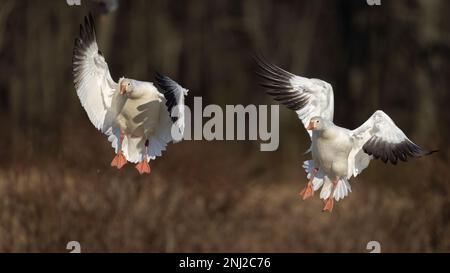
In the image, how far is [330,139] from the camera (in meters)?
3.37

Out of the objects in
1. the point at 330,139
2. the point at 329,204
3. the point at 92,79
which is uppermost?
the point at 92,79

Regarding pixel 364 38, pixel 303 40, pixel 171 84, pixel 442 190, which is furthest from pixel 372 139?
pixel 303 40

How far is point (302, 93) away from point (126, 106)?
647 millimetres

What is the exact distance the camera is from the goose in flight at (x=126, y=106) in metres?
3.50

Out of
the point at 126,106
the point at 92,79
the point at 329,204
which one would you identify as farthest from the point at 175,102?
the point at 329,204

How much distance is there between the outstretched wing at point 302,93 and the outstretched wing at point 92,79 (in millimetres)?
586

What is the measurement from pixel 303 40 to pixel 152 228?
2.80 m

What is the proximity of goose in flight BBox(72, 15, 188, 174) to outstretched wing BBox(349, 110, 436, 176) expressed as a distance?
2.04 ft

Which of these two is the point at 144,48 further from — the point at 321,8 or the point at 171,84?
the point at 171,84

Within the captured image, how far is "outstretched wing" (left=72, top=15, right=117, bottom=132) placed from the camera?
3.65 m

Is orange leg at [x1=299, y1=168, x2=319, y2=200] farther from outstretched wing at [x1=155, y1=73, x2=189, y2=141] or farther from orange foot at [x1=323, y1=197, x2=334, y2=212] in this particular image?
outstretched wing at [x1=155, y1=73, x2=189, y2=141]

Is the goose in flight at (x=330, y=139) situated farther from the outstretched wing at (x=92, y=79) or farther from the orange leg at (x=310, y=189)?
the outstretched wing at (x=92, y=79)

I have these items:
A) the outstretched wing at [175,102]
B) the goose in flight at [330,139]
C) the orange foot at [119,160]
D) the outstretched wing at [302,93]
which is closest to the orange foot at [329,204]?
the goose in flight at [330,139]

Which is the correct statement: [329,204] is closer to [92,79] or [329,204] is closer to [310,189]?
[310,189]
